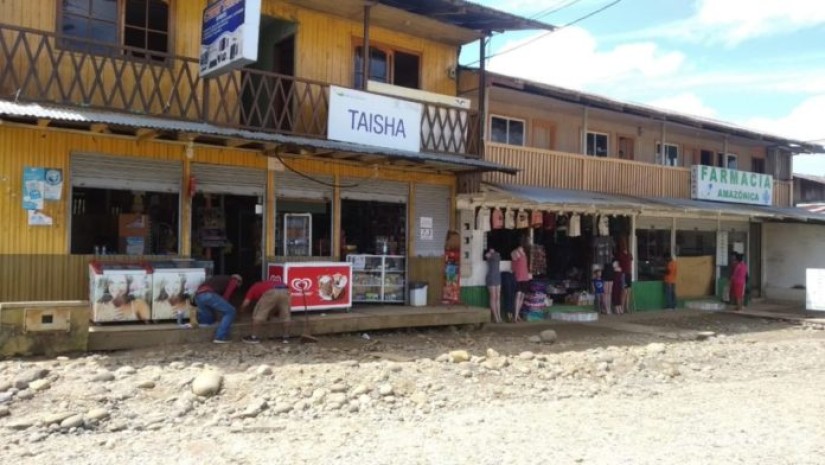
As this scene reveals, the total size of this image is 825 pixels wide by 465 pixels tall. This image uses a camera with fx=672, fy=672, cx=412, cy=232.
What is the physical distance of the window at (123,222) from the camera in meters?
10.4

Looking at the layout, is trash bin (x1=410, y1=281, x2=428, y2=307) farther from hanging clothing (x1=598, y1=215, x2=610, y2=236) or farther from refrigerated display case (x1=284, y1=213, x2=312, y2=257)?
hanging clothing (x1=598, y1=215, x2=610, y2=236)

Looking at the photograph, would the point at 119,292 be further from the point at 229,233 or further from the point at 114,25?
the point at 229,233

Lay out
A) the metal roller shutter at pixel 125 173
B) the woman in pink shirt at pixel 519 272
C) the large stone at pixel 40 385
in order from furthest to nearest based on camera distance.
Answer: the woman in pink shirt at pixel 519 272, the metal roller shutter at pixel 125 173, the large stone at pixel 40 385

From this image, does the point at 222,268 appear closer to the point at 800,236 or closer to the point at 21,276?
the point at 21,276

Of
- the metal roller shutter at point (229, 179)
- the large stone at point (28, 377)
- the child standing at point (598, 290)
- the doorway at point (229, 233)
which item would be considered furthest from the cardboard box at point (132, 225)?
the child standing at point (598, 290)

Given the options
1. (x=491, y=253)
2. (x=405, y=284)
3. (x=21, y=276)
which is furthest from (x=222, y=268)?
(x=491, y=253)

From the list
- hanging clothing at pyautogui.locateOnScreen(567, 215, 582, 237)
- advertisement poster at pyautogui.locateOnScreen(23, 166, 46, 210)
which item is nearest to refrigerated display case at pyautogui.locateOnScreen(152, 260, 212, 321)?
advertisement poster at pyautogui.locateOnScreen(23, 166, 46, 210)

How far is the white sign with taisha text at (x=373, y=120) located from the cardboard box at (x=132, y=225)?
341 cm

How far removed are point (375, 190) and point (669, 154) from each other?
37.1 ft

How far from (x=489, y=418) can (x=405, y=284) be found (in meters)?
6.76

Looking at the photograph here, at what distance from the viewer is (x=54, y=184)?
Result: 9.77m

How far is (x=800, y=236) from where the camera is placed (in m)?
22.0

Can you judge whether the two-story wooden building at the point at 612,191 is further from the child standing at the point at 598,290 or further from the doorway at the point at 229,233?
the doorway at the point at 229,233

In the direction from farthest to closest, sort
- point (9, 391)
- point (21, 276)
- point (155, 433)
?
1. point (21, 276)
2. point (9, 391)
3. point (155, 433)
